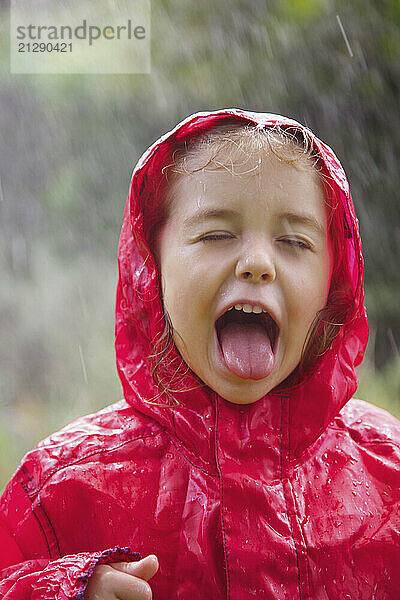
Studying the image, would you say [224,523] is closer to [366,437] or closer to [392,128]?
[366,437]

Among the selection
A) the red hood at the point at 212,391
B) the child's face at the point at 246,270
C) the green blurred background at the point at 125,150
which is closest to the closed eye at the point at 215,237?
the child's face at the point at 246,270

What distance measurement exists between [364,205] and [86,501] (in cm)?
162

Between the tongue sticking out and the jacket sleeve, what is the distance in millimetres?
250

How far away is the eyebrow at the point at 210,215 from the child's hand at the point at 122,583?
0.40 m

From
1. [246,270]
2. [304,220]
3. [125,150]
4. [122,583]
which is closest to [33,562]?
[122,583]

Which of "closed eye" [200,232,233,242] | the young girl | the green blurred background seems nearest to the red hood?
the young girl

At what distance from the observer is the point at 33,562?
0.82 meters

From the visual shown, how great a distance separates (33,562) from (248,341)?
14.8 inches

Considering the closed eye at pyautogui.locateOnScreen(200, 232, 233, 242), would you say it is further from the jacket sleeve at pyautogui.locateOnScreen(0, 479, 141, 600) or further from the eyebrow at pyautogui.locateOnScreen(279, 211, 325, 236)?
the jacket sleeve at pyautogui.locateOnScreen(0, 479, 141, 600)

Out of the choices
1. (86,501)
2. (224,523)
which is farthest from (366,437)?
(86,501)

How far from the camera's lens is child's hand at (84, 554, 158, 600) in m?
0.75

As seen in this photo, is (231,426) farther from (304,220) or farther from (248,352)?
(304,220)

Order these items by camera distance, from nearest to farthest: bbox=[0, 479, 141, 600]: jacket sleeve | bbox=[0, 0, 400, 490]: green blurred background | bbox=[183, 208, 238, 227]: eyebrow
A: bbox=[0, 479, 141, 600]: jacket sleeve
bbox=[183, 208, 238, 227]: eyebrow
bbox=[0, 0, 400, 490]: green blurred background

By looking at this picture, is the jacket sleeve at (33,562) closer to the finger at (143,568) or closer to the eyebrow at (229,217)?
the finger at (143,568)
